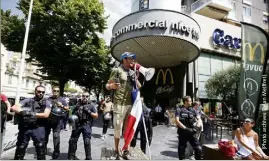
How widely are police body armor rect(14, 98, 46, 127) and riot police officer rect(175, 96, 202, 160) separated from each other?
2896 mm

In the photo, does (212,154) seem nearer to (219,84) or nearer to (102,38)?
(219,84)

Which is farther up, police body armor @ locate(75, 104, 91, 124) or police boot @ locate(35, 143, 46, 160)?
police body armor @ locate(75, 104, 91, 124)

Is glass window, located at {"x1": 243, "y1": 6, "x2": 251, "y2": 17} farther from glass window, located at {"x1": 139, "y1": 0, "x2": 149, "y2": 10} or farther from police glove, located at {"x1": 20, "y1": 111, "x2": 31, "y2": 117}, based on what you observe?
police glove, located at {"x1": 20, "y1": 111, "x2": 31, "y2": 117}

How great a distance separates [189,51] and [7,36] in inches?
609

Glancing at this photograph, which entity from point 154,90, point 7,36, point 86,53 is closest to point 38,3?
point 7,36

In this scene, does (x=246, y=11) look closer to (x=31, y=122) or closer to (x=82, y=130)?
(x=82, y=130)

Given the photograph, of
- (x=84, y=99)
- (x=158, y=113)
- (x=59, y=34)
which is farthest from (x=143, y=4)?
(x=84, y=99)

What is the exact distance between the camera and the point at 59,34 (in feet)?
64.8

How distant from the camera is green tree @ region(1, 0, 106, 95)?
1927 cm

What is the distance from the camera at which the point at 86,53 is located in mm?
19609

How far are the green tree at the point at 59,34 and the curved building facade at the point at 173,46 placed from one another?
3.90 metres

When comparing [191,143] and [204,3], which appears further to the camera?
[204,3]

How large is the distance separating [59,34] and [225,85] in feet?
46.7

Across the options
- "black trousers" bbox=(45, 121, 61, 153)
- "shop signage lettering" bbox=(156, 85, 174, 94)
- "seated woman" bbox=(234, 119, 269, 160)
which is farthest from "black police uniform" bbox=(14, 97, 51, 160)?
"shop signage lettering" bbox=(156, 85, 174, 94)
